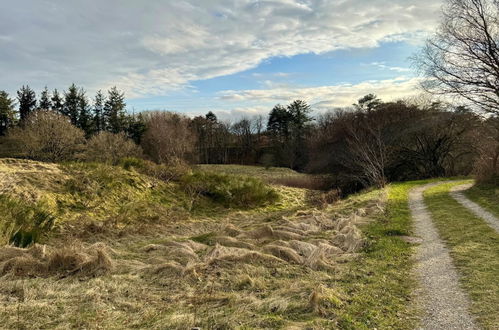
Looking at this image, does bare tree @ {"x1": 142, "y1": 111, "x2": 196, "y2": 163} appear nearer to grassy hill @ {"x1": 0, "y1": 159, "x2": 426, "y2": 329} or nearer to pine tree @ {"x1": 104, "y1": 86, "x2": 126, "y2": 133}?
pine tree @ {"x1": 104, "y1": 86, "x2": 126, "y2": 133}

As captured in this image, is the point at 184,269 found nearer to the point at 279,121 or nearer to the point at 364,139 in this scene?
the point at 364,139

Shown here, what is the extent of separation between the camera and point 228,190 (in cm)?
1817

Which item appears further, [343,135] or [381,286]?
[343,135]

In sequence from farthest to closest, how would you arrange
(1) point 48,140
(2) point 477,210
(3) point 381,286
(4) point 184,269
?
(1) point 48,140 → (2) point 477,210 → (4) point 184,269 → (3) point 381,286

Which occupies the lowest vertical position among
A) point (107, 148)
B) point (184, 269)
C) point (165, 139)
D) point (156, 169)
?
point (184, 269)

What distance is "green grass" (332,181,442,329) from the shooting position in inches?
165

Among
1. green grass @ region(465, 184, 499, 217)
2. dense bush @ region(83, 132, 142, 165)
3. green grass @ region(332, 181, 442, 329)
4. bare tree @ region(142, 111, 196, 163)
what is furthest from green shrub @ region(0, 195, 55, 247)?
bare tree @ region(142, 111, 196, 163)

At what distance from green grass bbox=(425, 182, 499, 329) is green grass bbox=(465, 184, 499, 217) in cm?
94

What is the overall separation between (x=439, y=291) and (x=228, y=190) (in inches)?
538

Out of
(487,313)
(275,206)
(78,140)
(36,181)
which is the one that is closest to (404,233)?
(487,313)

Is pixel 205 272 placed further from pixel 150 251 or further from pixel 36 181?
pixel 36 181

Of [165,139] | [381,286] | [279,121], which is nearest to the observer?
[381,286]

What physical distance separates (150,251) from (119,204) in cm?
657

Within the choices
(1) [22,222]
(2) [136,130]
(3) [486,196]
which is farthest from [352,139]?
(2) [136,130]
